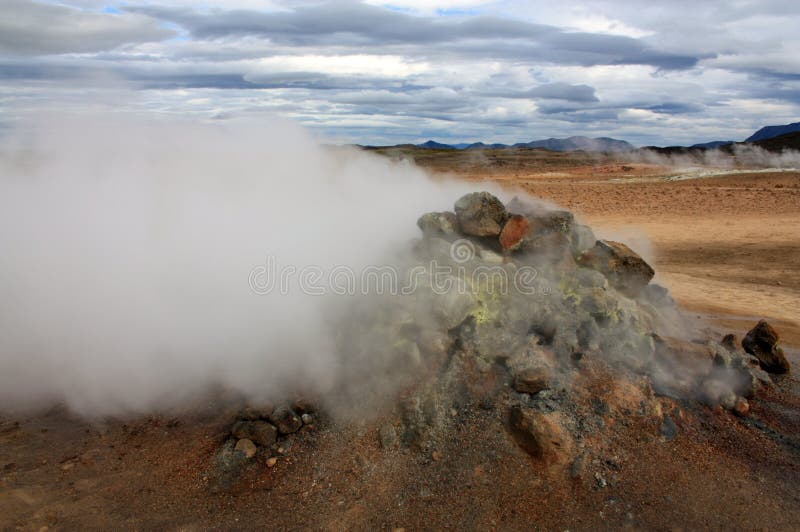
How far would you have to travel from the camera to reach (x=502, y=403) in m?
4.89

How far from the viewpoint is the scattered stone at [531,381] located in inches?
195

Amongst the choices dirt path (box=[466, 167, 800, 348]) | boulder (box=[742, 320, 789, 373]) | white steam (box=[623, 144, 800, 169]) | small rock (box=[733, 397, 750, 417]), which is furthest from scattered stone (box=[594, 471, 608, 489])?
white steam (box=[623, 144, 800, 169])

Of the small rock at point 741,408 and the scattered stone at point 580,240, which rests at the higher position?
the scattered stone at point 580,240

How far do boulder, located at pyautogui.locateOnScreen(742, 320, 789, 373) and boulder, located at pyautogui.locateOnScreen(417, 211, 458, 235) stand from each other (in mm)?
3692

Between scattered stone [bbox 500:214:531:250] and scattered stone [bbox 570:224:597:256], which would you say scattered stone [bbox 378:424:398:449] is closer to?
scattered stone [bbox 500:214:531:250]

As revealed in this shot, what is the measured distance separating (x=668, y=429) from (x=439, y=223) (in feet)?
9.73

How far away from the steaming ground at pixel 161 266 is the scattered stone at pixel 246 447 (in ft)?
1.86

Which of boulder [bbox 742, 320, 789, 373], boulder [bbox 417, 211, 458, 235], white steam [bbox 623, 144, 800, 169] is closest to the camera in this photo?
boulder [bbox 417, 211, 458, 235]

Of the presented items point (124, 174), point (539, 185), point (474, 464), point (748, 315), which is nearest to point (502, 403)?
point (474, 464)

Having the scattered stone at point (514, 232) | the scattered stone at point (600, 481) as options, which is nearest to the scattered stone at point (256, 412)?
the scattered stone at point (600, 481)

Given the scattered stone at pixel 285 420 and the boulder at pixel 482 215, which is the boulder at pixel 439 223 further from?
the scattered stone at pixel 285 420

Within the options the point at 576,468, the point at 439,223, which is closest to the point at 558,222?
the point at 439,223

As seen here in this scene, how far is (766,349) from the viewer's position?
21.3 feet

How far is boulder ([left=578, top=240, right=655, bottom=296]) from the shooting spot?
6387 mm
